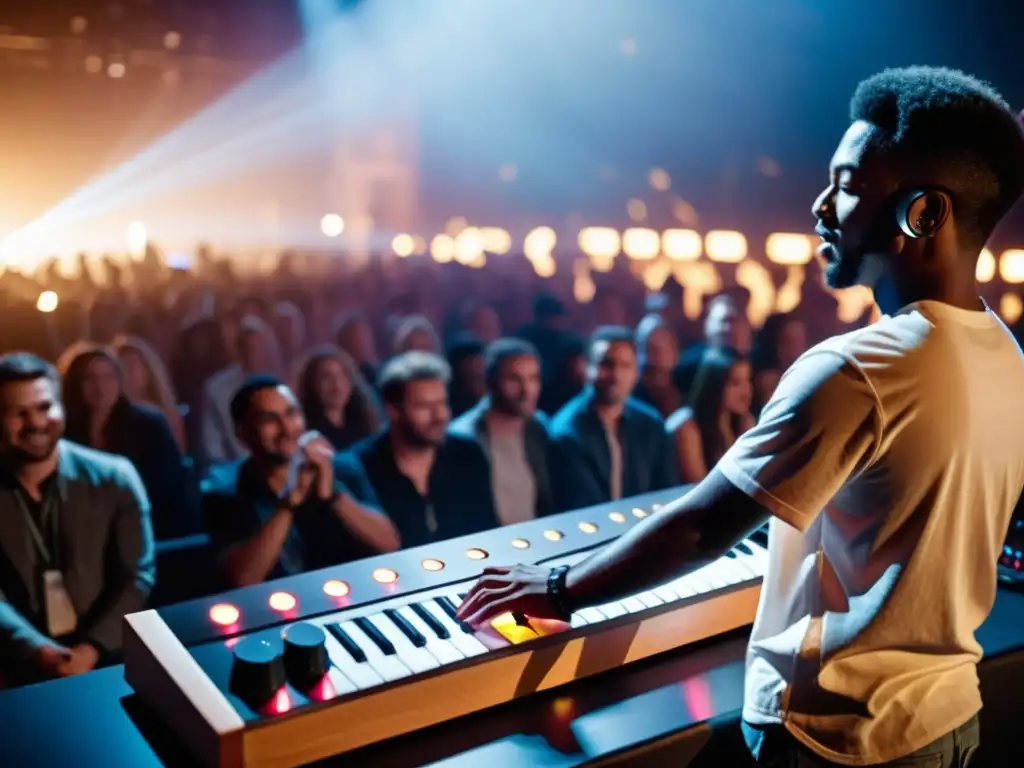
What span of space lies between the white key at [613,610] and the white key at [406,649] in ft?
0.85

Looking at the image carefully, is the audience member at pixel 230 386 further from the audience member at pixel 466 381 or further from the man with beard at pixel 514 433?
the man with beard at pixel 514 433

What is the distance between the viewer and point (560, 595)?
1121 millimetres

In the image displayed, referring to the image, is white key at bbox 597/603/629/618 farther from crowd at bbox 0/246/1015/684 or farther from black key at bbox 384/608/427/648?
crowd at bbox 0/246/1015/684

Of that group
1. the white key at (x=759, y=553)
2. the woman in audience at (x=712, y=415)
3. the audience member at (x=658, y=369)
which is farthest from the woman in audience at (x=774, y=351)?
the white key at (x=759, y=553)

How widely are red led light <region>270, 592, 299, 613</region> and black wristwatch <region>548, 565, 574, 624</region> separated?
1.15 ft

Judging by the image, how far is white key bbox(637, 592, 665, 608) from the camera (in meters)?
1.26

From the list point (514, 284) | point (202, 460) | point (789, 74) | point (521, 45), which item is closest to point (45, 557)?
point (202, 460)

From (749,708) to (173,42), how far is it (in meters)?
6.83

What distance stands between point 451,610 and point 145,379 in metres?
2.81

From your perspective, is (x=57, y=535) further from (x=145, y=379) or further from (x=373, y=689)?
(x=373, y=689)

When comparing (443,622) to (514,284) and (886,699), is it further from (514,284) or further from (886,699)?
(514,284)

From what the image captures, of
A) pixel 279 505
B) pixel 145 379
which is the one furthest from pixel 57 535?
pixel 145 379

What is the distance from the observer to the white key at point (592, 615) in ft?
3.94

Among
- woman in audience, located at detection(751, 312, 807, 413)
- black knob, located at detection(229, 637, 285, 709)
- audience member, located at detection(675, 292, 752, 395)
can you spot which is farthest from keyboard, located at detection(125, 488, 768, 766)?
woman in audience, located at detection(751, 312, 807, 413)
